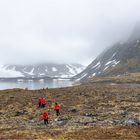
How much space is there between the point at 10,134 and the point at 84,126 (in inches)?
387

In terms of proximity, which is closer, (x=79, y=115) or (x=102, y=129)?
(x=102, y=129)

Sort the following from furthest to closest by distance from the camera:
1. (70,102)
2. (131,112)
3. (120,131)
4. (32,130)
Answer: (70,102) → (131,112) → (32,130) → (120,131)

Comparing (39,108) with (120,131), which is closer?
(120,131)

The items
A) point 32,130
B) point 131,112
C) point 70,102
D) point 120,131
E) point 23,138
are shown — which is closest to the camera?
point 23,138

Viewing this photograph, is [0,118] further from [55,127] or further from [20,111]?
[55,127]

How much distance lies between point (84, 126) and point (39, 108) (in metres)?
18.9

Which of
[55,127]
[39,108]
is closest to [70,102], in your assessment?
[39,108]

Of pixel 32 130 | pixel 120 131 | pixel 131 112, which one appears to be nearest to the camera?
pixel 120 131

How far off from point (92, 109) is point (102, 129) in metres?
17.9

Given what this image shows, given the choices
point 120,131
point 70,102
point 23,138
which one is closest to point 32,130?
point 23,138

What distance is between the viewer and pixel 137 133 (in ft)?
132

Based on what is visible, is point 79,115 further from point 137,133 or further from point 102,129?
point 137,133

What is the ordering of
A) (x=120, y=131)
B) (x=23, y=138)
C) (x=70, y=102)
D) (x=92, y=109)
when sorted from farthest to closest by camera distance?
1. (x=70, y=102)
2. (x=92, y=109)
3. (x=120, y=131)
4. (x=23, y=138)

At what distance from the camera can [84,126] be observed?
46719 millimetres
